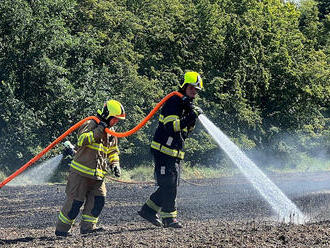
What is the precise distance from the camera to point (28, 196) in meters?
14.8

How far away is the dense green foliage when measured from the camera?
20.6 meters

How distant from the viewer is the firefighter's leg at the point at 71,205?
8.49m

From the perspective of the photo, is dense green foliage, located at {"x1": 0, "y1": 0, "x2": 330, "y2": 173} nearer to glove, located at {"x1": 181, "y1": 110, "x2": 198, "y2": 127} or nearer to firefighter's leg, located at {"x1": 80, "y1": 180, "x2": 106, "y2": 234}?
firefighter's leg, located at {"x1": 80, "y1": 180, "x2": 106, "y2": 234}

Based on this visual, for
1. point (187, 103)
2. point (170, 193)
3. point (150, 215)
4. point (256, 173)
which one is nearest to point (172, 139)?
point (187, 103)

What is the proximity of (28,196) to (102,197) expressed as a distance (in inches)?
255

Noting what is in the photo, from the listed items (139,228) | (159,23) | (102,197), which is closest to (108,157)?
(102,197)

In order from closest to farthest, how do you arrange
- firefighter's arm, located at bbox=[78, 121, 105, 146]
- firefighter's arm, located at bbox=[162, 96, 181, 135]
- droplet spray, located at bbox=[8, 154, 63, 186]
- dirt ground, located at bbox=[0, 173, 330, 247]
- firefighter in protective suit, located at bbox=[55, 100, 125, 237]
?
dirt ground, located at bbox=[0, 173, 330, 247] → firefighter's arm, located at bbox=[78, 121, 105, 146] → firefighter in protective suit, located at bbox=[55, 100, 125, 237] → firefighter's arm, located at bbox=[162, 96, 181, 135] → droplet spray, located at bbox=[8, 154, 63, 186]

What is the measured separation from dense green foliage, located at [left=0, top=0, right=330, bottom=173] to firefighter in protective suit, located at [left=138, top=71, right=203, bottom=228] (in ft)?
36.9

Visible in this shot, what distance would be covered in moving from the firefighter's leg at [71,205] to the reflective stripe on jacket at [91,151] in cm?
14

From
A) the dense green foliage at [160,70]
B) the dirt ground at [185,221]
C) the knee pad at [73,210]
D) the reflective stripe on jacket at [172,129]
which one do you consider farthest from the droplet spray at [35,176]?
the knee pad at [73,210]

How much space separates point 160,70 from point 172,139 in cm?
1665

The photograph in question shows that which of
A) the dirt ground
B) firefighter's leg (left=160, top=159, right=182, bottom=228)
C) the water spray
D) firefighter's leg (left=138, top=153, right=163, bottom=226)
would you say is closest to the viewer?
the dirt ground

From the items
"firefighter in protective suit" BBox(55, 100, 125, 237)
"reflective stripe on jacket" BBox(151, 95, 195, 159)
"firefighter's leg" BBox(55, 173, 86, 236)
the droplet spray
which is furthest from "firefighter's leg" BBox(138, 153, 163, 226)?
the droplet spray

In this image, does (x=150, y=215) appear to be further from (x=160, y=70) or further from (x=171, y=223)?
(x=160, y=70)
